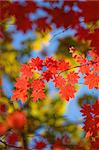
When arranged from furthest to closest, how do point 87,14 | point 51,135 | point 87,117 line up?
point 51,135 < point 87,117 < point 87,14

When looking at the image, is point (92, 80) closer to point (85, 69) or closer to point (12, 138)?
point (85, 69)

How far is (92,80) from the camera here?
14.4ft

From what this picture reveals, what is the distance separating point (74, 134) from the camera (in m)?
7.73

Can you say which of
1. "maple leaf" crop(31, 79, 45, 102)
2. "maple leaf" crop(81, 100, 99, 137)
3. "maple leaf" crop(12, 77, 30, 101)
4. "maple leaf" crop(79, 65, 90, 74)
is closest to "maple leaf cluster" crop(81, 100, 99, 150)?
"maple leaf" crop(81, 100, 99, 137)

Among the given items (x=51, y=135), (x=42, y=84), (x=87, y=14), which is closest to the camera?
(x=87, y=14)

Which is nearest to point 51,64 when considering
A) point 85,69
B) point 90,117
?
point 85,69

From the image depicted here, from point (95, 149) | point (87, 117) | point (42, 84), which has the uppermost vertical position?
point (42, 84)

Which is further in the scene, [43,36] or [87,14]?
[43,36]

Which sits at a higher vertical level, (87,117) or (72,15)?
(72,15)

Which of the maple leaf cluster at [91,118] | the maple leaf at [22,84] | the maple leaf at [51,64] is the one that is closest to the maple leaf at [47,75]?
the maple leaf at [51,64]

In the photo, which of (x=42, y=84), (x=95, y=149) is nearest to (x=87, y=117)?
(x=95, y=149)

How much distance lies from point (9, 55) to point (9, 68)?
0.38 m

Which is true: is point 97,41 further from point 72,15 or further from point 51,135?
point 51,135

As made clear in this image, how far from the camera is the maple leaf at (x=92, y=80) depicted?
4.37 meters
